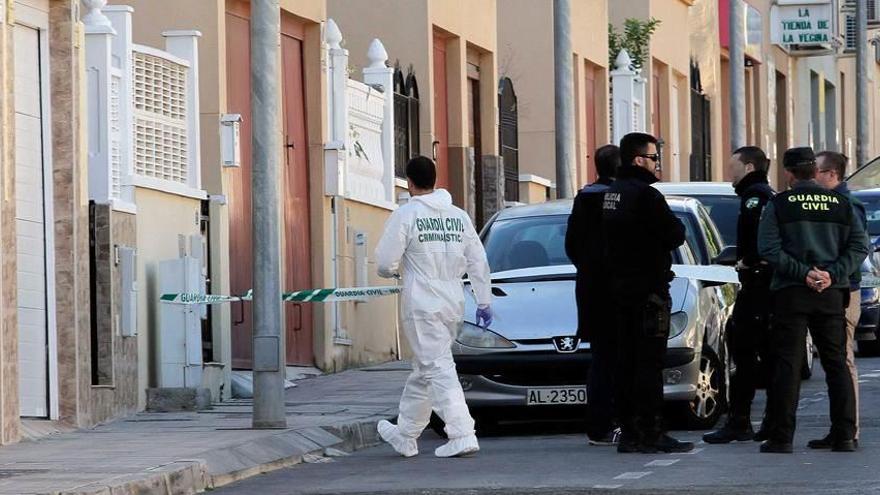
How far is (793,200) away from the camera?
531 inches

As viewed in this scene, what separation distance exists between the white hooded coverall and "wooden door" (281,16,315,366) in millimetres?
7634

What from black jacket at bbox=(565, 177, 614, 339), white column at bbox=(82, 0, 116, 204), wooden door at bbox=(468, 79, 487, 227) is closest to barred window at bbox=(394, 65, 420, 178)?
wooden door at bbox=(468, 79, 487, 227)

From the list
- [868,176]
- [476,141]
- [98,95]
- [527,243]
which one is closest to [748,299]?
[527,243]

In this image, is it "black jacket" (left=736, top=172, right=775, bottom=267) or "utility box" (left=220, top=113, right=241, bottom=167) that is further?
"utility box" (left=220, top=113, right=241, bottom=167)

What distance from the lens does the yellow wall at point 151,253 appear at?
17156 mm

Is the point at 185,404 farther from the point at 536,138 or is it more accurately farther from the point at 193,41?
the point at 536,138

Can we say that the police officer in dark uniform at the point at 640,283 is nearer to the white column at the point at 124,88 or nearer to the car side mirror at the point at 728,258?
the car side mirror at the point at 728,258

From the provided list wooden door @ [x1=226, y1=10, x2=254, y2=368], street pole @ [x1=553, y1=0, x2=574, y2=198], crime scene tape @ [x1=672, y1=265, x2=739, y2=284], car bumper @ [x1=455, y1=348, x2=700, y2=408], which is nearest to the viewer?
car bumper @ [x1=455, y1=348, x2=700, y2=408]

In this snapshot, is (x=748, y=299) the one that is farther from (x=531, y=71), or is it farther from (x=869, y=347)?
(x=531, y=71)

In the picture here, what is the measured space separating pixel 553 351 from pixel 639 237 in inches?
64.9

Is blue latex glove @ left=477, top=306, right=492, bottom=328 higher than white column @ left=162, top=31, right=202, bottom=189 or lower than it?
lower

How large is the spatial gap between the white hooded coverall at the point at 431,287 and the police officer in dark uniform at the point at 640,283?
2.67 ft

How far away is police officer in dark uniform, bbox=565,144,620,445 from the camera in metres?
14.1

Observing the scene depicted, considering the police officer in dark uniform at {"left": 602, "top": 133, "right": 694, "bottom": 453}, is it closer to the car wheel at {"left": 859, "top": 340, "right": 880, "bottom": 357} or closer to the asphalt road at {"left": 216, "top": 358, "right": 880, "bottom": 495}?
the asphalt road at {"left": 216, "top": 358, "right": 880, "bottom": 495}
